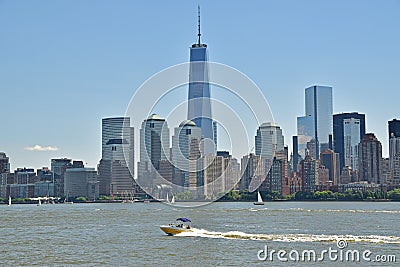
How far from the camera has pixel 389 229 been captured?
6047 centimetres

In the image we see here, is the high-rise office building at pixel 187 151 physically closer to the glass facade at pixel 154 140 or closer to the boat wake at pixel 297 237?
the glass facade at pixel 154 140

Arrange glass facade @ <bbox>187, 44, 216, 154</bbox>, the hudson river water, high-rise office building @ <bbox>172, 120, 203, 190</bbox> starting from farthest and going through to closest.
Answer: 1. glass facade @ <bbox>187, 44, 216, 154</bbox>
2. high-rise office building @ <bbox>172, 120, 203, 190</bbox>
3. the hudson river water

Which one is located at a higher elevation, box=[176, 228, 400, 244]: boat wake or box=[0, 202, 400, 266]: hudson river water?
box=[176, 228, 400, 244]: boat wake

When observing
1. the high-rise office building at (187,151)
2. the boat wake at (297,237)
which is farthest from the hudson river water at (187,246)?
the high-rise office building at (187,151)

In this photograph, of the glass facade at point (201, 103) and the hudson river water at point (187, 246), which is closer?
the hudson river water at point (187, 246)

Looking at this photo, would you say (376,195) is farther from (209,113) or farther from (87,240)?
(87,240)

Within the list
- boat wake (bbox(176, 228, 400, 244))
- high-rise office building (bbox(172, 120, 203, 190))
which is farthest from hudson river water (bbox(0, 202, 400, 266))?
high-rise office building (bbox(172, 120, 203, 190))

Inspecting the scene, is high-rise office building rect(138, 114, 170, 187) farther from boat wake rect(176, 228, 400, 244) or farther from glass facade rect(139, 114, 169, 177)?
boat wake rect(176, 228, 400, 244)

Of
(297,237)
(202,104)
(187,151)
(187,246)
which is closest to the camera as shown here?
(187,246)

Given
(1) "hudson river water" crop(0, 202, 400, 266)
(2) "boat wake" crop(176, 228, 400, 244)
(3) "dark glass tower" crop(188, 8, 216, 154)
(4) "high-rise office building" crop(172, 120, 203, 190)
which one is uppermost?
(3) "dark glass tower" crop(188, 8, 216, 154)

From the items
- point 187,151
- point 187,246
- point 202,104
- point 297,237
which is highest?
point 202,104

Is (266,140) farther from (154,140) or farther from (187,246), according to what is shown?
(187,246)

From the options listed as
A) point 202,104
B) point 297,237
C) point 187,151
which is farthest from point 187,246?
point 202,104

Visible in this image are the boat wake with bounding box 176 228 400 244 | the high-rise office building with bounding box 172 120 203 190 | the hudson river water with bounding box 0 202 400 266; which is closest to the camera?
the hudson river water with bounding box 0 202 400 266
